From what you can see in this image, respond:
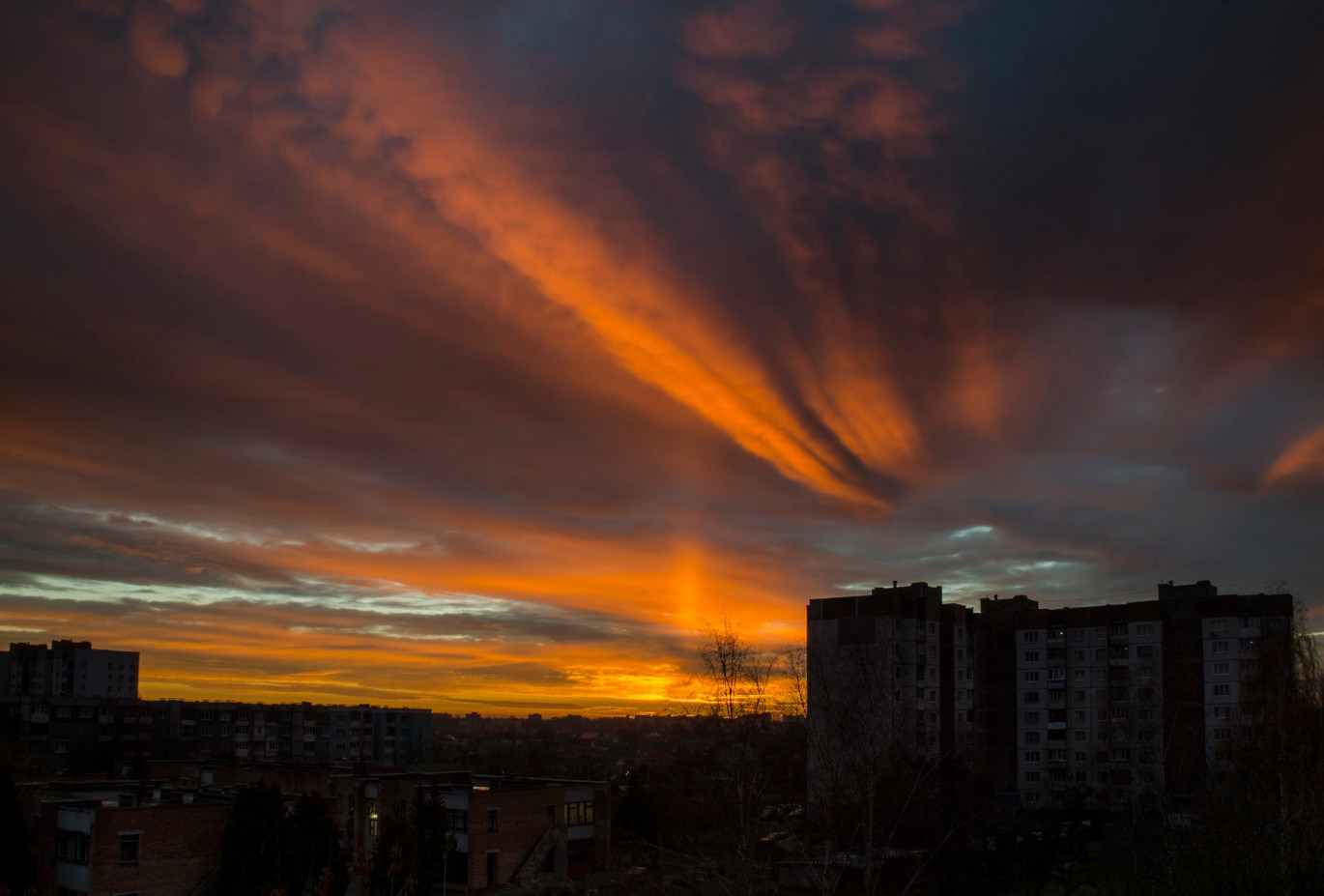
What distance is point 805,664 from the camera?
36.7 m

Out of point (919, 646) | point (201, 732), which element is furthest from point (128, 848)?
point (201, 732)

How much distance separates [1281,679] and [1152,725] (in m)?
26.4

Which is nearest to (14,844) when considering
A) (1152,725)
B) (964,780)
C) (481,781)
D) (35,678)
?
(481,781)

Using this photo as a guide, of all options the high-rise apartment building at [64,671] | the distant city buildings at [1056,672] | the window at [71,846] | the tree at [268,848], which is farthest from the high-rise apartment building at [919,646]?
the high-rise apartment building at [64,671]

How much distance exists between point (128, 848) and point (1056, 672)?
67965 mm

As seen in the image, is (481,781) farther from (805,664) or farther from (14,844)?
(805,664)

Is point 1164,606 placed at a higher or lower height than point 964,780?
higher

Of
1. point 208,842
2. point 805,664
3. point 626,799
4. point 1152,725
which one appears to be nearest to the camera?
point 805,664

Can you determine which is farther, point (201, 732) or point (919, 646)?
point (201, 732)

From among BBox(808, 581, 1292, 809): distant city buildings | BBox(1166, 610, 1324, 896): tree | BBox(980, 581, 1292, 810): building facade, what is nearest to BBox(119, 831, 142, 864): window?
BBox(808, 581, 1292, 809): distant city buildings

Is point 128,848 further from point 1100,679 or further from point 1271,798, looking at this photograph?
point 1100,679

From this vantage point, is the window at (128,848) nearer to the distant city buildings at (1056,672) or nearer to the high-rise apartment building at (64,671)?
the distant city buildings at (1056,672)

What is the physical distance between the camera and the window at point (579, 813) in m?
55.7

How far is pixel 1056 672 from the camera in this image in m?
79.9
